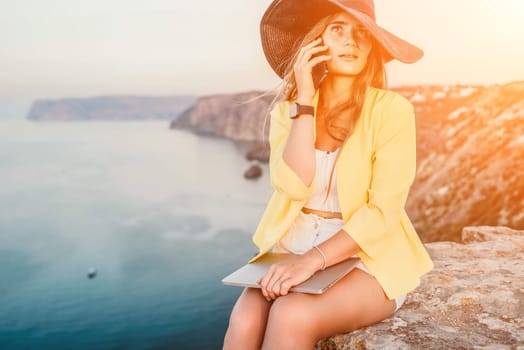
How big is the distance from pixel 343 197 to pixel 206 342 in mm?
27224

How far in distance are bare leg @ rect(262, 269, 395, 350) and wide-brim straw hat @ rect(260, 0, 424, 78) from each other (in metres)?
0.99

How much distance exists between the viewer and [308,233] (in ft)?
7.94

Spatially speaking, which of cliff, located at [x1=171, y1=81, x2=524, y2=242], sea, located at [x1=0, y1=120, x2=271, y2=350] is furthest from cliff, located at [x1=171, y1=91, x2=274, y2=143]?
cliff, located at [x1=171, y1=81, x2=524, y2=242]

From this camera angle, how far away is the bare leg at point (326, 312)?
6.42 feet

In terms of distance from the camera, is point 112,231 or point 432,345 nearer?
point 432,345

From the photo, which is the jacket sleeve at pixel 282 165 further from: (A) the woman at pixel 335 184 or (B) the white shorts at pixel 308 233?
(B) the white shorts at pixel 308 233

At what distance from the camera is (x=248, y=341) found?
2.08m

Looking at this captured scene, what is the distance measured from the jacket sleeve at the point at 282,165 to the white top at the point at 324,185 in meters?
0.06

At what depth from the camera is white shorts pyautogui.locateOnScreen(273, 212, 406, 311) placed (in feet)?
7.80

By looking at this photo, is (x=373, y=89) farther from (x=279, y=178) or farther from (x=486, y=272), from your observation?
(x=486, y=272)

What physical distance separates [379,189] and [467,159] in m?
9.63

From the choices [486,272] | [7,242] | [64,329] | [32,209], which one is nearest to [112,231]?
[7,242]

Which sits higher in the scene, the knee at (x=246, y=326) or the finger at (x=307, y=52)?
the finger at (x=307, y=52)

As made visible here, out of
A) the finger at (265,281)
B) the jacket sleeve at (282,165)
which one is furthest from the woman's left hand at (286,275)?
the jacket sleeve at (282,165)
